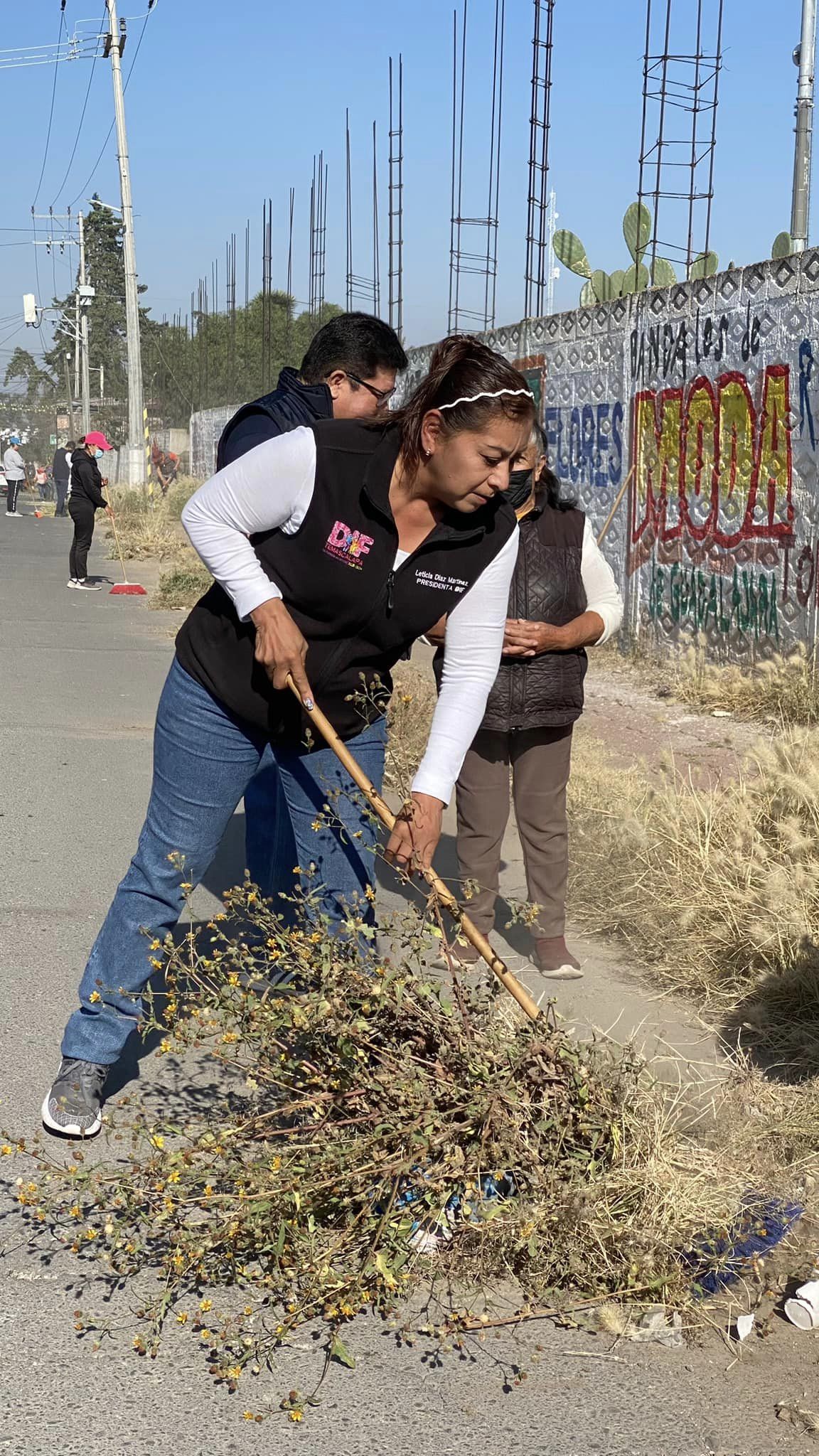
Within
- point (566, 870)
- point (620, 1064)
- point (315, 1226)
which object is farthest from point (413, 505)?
point (566, 870)

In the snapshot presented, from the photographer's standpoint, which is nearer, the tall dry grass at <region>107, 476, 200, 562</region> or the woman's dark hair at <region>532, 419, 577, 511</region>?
the woman's dark hair at <region>532, 419, 577, 511</region>

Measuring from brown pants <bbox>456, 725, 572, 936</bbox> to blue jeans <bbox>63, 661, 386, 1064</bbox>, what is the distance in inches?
50.9

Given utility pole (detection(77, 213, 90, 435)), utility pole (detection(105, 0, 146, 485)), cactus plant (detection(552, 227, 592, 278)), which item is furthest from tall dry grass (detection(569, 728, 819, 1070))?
utility pole (detection(77, 213, 90, 435))

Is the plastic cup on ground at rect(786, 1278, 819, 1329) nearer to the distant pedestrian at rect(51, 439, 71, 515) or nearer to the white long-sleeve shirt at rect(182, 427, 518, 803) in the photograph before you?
the white long-sleeve shirt at rect(182, 427, 518, 803)

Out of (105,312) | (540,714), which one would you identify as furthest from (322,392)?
(105,312)

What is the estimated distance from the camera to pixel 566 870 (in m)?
5.06

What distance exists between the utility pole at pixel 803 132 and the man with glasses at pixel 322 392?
13878 mm

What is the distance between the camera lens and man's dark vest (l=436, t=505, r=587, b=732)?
4.67m

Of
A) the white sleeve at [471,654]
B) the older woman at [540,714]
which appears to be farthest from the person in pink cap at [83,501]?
the white sleeve at [471,654]

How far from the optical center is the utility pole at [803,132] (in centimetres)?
1705

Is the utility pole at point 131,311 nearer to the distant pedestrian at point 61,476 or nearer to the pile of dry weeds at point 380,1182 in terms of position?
the distant pedestrian at point 61,476

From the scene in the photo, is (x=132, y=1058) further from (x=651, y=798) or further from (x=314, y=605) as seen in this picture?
(x=651, y=798)

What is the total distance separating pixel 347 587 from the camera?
3.25 meters

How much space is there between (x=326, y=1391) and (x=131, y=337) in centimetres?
3232
